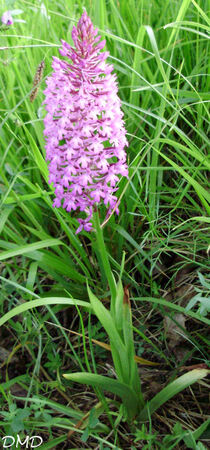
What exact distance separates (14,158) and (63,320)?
0.82 meters

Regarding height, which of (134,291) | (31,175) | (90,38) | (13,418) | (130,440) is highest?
(90,38)

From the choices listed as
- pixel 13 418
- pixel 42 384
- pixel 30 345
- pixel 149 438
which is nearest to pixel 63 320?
pixel 30 345

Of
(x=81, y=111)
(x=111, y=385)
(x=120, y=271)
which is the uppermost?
(x=81, y=111)

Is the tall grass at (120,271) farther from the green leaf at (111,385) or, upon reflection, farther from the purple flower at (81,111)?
the purple flower at (81,111)

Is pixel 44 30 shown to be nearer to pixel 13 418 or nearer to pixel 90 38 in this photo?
pixel 90 38

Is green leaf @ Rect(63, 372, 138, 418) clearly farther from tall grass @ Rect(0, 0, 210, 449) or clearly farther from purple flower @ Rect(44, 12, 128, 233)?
purple flower @ Rect(44, 12, 128, 233)

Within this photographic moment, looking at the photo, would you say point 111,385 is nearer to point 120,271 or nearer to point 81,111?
point 120,271

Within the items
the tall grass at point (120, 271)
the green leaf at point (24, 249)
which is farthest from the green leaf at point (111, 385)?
the green leaf at point (24, 249)

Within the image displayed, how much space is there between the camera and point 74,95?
4.17ft

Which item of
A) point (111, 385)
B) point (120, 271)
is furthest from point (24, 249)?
point (111, 385)

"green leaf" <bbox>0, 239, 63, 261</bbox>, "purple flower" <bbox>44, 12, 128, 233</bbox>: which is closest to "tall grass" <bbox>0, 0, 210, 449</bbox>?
"green leaf" <bbox>0, 239, 63, 261</bbox>

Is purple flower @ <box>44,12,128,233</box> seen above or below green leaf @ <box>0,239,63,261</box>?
above

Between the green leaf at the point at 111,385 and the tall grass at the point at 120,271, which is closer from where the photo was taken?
the green leaf at the point at 111,385

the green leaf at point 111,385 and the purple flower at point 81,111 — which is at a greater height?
the purple flower at point 81,111
